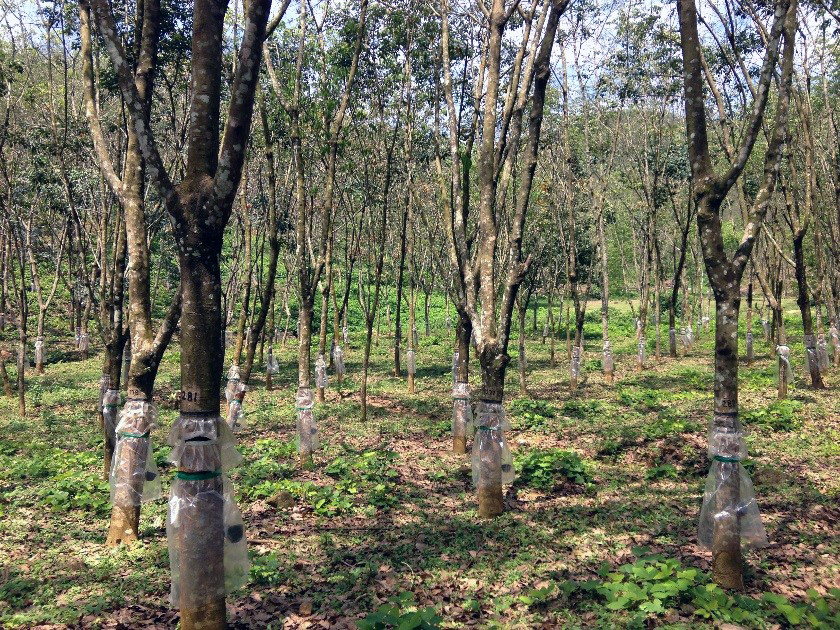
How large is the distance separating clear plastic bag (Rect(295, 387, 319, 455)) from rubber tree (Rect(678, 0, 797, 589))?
266 inches

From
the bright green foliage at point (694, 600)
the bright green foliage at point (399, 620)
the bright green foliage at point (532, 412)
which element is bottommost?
the bright green foliage at point (532, 412)

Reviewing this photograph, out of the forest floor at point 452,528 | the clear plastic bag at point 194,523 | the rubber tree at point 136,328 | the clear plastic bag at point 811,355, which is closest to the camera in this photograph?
the clear plastic bag at point 194,523

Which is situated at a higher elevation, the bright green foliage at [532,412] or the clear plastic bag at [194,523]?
the clear plastic bag at [194,523]

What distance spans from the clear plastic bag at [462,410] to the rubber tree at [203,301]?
6968 mm

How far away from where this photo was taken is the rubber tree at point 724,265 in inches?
206

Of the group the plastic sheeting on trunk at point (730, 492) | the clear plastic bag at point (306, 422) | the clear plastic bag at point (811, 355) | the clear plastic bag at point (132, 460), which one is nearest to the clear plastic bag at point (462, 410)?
the clear plastic bag at point (306, 422)

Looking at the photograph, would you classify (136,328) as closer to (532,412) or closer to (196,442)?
(196,442)

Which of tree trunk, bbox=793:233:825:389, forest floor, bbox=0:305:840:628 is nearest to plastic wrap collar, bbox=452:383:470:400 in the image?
forest floor, bbox=0:305:840:628

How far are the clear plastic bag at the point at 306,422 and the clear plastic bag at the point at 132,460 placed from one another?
385 cm

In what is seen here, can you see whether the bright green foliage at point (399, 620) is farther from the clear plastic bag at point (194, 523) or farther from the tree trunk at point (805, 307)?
the tree trunk at point (805, 307)

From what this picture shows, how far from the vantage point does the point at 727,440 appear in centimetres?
525

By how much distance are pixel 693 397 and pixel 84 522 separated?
14524 millimetres

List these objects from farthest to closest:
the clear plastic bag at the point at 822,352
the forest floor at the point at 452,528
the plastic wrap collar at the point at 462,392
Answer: the clear plastic bag at the point at 822,352
the plastic wrap collar at the point at 462,392
the forest floor at the point at 452,528

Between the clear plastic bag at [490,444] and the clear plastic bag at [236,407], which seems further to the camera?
the clear plastic bag at [236,407]
